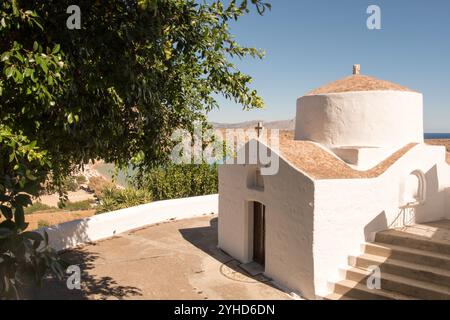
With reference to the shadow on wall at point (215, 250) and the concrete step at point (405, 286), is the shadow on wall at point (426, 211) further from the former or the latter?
the shadow on wall at point (215, 250)

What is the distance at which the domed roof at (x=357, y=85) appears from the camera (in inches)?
493

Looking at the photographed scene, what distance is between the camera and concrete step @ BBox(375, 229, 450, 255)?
8.98 metres

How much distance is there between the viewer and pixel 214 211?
66.2 feet

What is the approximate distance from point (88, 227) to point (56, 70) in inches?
432

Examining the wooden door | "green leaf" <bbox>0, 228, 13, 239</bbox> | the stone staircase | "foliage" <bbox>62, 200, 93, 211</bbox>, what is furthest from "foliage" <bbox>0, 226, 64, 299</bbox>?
"foliage" <bbox>62, 200, 93, 211</bbox>

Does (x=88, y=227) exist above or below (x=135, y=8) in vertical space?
below

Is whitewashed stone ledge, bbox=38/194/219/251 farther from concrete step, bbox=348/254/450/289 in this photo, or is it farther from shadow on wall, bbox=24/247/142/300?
concrete step, bbox=348/254/450/289

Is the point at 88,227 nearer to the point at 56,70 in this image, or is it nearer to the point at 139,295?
the point at 139,295

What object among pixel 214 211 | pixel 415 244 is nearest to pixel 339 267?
pixel 415 244

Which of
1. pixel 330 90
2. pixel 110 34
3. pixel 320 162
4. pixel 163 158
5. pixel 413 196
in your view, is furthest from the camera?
pixel 330 90

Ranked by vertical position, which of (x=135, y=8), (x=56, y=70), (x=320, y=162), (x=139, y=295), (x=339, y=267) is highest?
(x=135, y=8)

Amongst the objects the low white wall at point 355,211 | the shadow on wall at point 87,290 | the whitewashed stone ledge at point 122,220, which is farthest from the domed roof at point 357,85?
the shadow on wall at point 87,290

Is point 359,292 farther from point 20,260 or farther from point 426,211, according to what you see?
point 20,260

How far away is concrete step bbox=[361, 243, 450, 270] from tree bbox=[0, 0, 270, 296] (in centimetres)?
577
